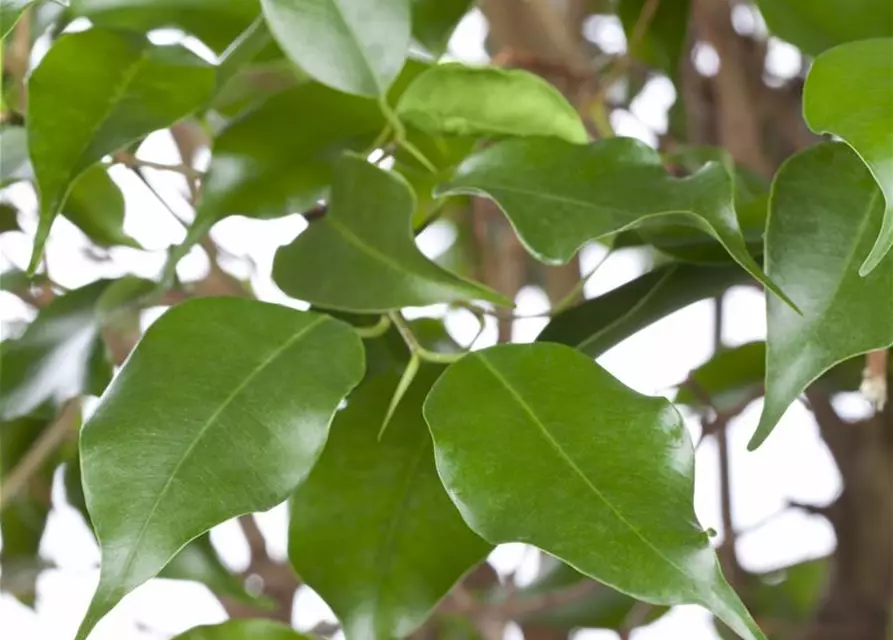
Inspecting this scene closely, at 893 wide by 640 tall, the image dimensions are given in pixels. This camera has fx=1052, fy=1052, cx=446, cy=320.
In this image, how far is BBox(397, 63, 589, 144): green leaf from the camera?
377 mm

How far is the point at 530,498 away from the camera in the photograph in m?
0.26

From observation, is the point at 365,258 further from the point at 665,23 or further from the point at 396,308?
the point at 665,23

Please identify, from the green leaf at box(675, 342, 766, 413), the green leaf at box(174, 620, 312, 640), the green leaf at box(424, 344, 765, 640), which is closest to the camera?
the green leaf at box(424, 344, 765, 640)

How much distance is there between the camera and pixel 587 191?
0.32m

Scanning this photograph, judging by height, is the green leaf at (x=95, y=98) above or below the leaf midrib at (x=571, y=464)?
above

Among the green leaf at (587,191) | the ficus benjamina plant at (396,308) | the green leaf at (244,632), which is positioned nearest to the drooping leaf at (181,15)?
the ficus benjamina plant at (396,308)

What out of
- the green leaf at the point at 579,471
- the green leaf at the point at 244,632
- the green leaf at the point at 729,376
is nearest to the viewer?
the green leaf at the point at 579,471

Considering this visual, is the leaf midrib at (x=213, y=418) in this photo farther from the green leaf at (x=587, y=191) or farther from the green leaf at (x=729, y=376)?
the green leaf at (x=729, y=376)

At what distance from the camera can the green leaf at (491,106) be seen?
377 mm

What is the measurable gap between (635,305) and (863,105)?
0.11 meters

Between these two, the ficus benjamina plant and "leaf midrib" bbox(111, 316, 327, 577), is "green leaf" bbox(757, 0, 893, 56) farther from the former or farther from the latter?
"leaf midrib" bbox(111, 316, 327, 577)

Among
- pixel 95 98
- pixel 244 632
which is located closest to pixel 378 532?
pixel 244 632

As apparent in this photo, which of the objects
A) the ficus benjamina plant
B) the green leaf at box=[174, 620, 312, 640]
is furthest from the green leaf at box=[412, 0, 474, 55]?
the green leaf at box=[174, 620, 312, 640]

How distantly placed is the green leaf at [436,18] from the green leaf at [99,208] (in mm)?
143
